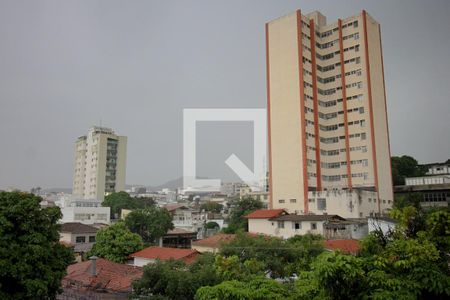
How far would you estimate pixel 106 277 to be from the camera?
83.7 feet

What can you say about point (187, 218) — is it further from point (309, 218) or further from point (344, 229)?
point (344, 229)

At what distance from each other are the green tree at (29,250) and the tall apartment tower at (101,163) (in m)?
75.2

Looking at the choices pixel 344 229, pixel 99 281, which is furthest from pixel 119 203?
pixel 99 281

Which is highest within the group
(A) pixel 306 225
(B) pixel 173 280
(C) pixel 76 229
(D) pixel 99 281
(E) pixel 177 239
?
(A) pixel 306 225

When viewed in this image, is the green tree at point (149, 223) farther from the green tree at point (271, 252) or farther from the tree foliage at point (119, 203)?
the tree foliage at point (119, 203)

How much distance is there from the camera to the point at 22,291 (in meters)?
16.6

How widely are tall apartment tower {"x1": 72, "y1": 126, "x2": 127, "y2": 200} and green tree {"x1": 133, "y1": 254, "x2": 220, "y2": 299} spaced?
76.6m

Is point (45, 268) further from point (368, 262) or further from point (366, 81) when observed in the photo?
point (366, 81)

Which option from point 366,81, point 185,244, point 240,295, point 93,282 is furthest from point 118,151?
point 240,295

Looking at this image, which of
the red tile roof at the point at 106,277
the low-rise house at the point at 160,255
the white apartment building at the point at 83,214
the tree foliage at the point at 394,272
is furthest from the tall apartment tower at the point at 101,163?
the tree foliage at the point at 394,272

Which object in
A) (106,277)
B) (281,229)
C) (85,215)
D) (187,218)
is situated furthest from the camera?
(187,218)

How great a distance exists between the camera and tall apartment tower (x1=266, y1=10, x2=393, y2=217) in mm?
52812

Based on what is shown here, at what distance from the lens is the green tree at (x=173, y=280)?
16.9m

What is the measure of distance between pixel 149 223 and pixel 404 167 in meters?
47.4
